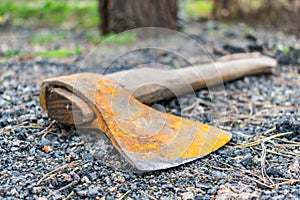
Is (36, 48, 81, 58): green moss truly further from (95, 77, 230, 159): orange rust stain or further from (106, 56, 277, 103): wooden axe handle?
(95, 77, 230, 159): orange rust stain

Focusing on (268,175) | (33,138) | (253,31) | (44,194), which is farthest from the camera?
(253,31)

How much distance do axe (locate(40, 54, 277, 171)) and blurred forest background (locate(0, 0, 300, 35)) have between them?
8.24 ft

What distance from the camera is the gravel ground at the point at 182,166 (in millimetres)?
1921

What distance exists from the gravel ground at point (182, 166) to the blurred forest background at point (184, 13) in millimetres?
1577

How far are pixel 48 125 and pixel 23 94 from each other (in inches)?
22.6

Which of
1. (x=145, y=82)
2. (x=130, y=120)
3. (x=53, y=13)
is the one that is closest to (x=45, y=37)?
(x=53, y=13)

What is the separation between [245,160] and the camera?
2.18 m

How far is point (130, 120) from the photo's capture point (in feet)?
7.59

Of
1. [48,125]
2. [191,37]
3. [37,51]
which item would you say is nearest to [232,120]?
[48,125]

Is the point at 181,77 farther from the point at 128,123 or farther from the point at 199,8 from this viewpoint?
the point at 199,8

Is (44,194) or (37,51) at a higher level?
(37,51)

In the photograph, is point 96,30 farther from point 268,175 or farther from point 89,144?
point 268,175

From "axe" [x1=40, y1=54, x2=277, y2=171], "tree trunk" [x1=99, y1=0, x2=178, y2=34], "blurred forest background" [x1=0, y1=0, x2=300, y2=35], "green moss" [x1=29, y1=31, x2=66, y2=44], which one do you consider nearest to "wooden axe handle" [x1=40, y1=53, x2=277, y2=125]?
"axe" [x1=40, y1=54, x2=277, y2=171]

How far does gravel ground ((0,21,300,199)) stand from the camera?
1.92 m
